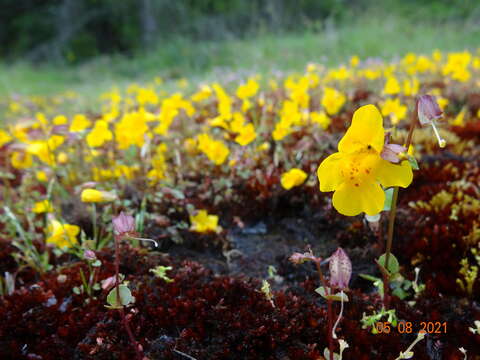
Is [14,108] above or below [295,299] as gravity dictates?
below

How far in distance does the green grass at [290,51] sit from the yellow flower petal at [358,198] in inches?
233

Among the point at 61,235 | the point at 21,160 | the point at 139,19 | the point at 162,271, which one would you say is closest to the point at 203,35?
the point at 139,19

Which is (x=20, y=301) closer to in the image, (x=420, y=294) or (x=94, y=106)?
(x=420, y=294)

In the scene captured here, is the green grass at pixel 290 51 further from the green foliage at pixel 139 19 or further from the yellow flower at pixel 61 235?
the yellow flower at pixel 61 235

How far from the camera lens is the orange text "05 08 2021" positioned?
54.1 inches

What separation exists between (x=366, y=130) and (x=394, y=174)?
141 mm

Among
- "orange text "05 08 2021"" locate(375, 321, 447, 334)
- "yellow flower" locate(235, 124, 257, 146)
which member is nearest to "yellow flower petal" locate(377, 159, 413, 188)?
"orange text "05 08 2021"" locate(375, 321, 447, 334)

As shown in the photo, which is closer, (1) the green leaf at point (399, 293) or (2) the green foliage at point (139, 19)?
(1) the green leaf at point (399, 293)

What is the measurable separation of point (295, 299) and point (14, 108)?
5858mm

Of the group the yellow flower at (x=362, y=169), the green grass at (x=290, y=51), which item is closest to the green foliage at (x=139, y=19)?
the green grass at (x=290, y=51)

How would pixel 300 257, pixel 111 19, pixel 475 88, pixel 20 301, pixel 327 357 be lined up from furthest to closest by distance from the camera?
pixel 111 19
pixel 475 88
pixel 20 301
pixel 327 357
pixel 300 257

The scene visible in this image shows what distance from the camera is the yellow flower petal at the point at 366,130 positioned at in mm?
1038

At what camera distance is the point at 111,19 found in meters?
22.2

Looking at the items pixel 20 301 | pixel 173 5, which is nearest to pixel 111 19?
pixel 173 5
